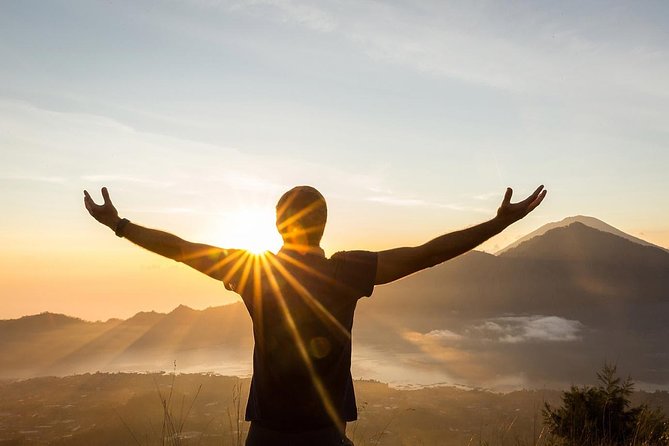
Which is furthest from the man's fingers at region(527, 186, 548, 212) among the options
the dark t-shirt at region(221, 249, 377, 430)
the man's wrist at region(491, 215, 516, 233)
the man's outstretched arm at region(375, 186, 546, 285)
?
the dark t-shirt at region(221, 249, 377, 430)

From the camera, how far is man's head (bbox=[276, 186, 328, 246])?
297cm

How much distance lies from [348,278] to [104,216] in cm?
167

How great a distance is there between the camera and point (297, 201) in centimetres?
299

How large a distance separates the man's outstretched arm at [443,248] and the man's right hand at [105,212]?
1.72 m

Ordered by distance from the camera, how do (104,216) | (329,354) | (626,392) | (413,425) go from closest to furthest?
(329,354) < (104,216) < (626,392) < (413,425)

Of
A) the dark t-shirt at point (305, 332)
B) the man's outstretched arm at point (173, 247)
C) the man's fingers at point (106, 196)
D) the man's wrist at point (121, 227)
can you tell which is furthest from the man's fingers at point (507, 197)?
the man's fingers at point (106, 196)

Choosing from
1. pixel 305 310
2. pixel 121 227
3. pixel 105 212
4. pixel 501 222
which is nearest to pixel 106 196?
pixel 105 212

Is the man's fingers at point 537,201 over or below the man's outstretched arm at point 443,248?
over

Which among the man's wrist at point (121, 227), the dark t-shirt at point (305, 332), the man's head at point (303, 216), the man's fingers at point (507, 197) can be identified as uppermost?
the man's fingers at point (507, 197)

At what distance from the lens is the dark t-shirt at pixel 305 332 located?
2.84 m

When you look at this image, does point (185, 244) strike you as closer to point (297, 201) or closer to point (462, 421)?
point (297, 201)

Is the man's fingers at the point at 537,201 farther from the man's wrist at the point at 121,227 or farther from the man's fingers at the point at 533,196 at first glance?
the man's wrist at the point at 121,227

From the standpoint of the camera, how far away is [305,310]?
284 centimetres

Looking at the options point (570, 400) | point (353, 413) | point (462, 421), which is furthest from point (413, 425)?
point (353, 413)
